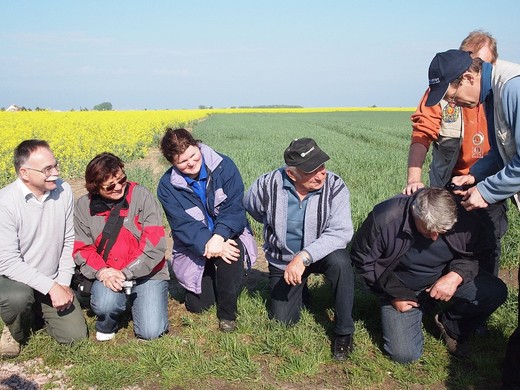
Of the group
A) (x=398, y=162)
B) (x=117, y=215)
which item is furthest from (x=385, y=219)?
(x=398, y=162)

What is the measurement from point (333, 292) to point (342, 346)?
0.37 meters

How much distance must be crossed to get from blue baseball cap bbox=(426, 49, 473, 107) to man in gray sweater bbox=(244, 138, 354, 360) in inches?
32.8

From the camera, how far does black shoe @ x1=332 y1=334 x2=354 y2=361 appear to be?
137 inches

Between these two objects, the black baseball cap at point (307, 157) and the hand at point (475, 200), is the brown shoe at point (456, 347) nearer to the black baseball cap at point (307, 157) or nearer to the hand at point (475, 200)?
the hand at point (475, 200)

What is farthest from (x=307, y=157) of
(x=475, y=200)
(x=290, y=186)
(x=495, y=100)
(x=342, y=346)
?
(x=342, y=346)

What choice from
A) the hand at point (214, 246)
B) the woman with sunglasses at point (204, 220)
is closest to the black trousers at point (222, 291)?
the woman with sunglasses at point (204, 220)

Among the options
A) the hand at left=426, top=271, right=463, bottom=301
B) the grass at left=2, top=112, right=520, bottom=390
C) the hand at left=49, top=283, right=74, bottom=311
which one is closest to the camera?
the grass at left=2, top=112, right=520, bottom=390

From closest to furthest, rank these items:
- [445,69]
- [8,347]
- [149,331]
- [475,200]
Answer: [445,69], [475,200], [8,347], [149,331]

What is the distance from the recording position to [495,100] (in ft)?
9.64

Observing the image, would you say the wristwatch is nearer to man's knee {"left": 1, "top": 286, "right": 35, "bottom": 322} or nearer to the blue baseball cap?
the blue baseball cap

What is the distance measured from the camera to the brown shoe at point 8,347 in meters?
3.55

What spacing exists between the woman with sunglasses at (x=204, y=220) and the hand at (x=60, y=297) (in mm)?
903

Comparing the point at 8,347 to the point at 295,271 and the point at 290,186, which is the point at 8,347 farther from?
the point at 290,186

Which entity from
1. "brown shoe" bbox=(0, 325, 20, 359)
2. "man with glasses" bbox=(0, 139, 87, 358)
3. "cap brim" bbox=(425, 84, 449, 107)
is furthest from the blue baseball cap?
"brown shoe" bbox=(0, 325, 20, 359)
